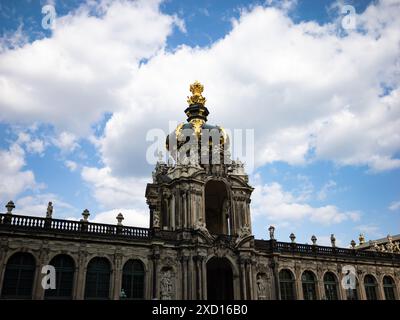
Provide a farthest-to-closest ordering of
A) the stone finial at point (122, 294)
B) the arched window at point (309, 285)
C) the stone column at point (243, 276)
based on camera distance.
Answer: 1. the arched window at point (309, 285)
2. the stone column at point (243, 276)
3. the stone finial at point (122, 294)

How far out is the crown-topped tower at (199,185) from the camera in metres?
36.4

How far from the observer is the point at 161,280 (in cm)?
3281

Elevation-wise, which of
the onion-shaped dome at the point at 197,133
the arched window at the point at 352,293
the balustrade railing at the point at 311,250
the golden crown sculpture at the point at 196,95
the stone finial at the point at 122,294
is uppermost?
the golden crown sculpture at the point at 196,95

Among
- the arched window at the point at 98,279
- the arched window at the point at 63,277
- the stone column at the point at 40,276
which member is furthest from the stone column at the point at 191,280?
the stone column at the point at 40,276

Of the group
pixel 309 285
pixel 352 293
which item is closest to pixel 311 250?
pixel 309 285

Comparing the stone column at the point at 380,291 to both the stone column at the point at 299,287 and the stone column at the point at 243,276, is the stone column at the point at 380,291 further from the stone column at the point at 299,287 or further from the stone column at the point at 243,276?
the stone column at the point at 243,276

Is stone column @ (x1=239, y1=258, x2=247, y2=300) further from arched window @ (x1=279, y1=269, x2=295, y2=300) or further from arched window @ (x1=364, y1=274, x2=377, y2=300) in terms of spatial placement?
arched window @ (x1=364, y1=274, x2=377, y2=300)

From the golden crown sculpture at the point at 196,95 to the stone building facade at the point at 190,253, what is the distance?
122mm

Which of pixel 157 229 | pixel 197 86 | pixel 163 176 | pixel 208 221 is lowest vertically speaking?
pixel 157 229

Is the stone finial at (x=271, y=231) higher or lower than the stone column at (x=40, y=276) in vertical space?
higher

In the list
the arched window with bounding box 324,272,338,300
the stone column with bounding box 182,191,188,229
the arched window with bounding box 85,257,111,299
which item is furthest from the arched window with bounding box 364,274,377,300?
the arched window with bounding box 85,257,111,299
